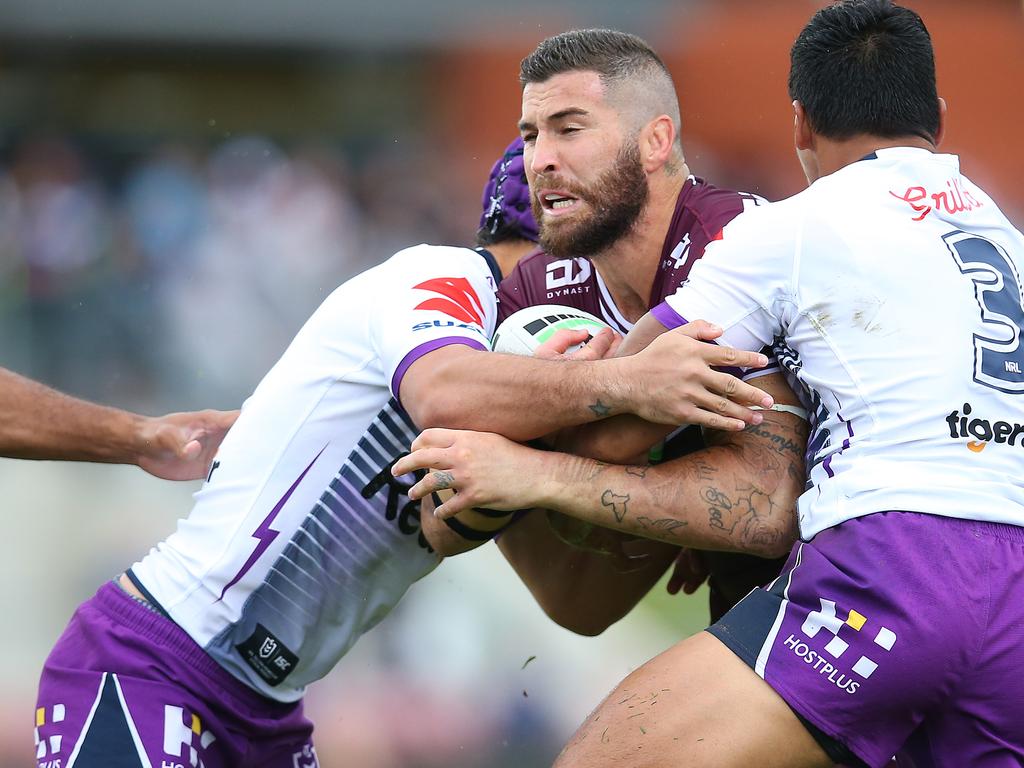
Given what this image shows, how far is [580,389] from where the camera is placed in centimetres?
353

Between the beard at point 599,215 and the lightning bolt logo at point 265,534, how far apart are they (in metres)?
1.03

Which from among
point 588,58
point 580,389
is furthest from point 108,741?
point 588,58

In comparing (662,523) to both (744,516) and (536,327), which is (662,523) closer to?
(744,516)

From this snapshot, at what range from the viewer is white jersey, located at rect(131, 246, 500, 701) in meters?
3.98

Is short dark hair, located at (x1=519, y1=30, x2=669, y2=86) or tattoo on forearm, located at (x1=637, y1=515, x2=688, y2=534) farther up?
short dark hair, located at (x1=519, y1=30, x2=669, y2=86)

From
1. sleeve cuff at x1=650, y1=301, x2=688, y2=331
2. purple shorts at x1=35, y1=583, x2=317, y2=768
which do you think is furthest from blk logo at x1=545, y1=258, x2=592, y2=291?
purple shorts at x1=35, y1=583, x2=317, y2=768

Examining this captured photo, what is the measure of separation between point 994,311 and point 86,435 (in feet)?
9.63

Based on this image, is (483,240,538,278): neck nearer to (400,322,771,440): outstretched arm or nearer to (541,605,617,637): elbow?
(400,322,771,440): outstretched arm

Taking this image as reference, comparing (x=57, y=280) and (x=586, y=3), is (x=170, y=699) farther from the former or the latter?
(x=586, y=3)

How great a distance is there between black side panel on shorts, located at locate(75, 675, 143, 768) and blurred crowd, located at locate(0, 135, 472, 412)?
500 centimetres

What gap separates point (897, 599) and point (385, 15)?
848 cm

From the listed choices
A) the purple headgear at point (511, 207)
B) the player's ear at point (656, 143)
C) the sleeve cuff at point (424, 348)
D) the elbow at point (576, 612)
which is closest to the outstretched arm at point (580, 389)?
the sleeve cuff at point (424, 348)

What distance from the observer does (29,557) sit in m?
7.51

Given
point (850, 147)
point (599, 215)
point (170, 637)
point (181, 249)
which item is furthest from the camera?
point (181, 249)
